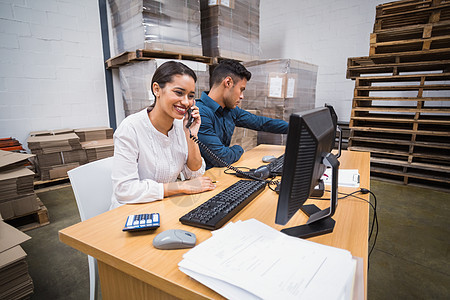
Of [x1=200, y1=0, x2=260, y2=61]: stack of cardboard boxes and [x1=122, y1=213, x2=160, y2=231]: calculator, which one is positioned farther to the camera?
[x1=200, y1=0, x2=260, y2=61]: stack of cardboard boxes

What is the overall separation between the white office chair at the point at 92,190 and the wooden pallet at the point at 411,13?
3.47 metres

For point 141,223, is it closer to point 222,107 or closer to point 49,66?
point 222,107

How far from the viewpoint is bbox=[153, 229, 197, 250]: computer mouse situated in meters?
0.75

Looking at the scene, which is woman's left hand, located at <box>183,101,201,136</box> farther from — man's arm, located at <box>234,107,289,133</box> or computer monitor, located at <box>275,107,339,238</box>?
man's arm, located at <box>234,107,289,133</box>

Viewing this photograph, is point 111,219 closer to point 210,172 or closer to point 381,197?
point 210,172

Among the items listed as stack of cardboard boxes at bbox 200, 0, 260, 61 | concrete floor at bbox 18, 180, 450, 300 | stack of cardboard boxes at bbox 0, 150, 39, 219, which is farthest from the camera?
stack of cardboard boxes at bbox 200, 0, 260, 61

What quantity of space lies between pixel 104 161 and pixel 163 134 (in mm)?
336

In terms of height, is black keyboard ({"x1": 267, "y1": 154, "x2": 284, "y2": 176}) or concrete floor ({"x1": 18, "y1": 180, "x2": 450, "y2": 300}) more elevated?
black keyboard ({"x1": 267, "y1": 154, "x2": 284, "y2": 176})

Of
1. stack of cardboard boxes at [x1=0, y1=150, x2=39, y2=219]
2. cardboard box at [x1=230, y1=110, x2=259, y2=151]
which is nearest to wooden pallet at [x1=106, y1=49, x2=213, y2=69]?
cardboard box at [x1=230, y1=110, x2=259, y2=151]

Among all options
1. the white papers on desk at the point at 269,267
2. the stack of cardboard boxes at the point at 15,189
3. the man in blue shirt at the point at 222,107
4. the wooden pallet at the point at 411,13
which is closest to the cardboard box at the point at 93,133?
the stack of cardboard boxes at the point at 15,189

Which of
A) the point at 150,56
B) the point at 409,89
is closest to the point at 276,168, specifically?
the point at 150,56

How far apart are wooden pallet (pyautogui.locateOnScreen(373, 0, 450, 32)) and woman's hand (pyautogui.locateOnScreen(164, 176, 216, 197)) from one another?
10.3ft

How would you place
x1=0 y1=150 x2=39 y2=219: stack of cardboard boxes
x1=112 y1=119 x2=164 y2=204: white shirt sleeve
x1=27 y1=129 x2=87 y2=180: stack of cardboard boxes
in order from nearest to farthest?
1. x1=112 y1=119 x2=164 y2=204: white shirt sleeve
2. x1=0 y1=150 x2=39 y2=219: stack of cardboard boxes
3. x1=27 y1=129 x2=87 y2=180: stack of cardboard boxes

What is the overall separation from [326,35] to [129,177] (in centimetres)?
468
